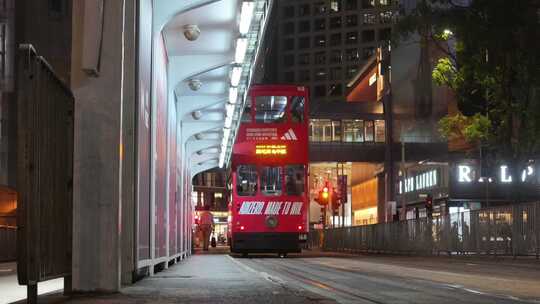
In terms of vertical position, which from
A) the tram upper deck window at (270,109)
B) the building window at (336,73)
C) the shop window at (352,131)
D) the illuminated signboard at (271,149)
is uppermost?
the building window at (336,73)

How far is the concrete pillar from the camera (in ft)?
30.1

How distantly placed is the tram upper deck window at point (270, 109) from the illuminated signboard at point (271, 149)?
3.32 feet

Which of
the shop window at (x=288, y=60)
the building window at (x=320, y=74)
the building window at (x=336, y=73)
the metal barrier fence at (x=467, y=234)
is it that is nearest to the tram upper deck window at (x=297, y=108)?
the metal barrier fence at (x=467, y=234)

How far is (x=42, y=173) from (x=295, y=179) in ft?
78.9

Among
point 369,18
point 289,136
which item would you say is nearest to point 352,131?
point 289,136

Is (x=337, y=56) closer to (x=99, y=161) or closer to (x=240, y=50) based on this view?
(x=240, y=50)

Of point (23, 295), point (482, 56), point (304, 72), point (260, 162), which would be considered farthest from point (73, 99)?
point (304, 72)

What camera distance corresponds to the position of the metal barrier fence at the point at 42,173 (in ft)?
22.4

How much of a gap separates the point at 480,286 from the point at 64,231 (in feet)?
25.6

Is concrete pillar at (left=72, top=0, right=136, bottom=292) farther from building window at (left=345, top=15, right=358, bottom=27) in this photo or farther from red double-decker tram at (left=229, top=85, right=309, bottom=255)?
building window at (left=345, top=15, right=358, bottom=27)

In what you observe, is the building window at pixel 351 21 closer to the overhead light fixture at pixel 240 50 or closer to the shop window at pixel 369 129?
the shop window at pixel 369 129

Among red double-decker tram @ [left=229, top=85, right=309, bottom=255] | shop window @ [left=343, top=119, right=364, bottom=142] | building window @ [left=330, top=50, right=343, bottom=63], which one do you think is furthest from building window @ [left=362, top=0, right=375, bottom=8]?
red double-decker tram @ [left=229, top=85, right=309, bottom=255]

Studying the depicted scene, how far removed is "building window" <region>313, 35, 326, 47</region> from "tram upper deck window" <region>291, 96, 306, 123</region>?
12301 centimetres

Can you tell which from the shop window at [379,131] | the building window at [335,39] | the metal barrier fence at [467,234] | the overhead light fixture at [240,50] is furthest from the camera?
the building window at [335,39]
